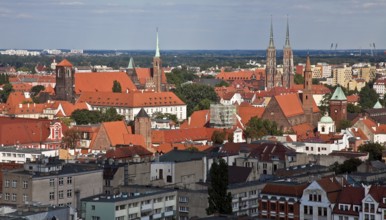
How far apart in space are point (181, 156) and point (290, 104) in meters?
44.5

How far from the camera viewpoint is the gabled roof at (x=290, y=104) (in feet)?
366

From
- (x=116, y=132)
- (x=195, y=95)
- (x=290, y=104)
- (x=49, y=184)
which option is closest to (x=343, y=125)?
(x=290, y=104)

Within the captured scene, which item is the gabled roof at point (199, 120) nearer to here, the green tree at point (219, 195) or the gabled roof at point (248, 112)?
the gabled roof at point (248, 112)

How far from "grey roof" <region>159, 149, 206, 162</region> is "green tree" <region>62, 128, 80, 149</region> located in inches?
773

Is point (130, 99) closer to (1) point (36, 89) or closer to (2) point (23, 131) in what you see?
(1) point (36, 89)

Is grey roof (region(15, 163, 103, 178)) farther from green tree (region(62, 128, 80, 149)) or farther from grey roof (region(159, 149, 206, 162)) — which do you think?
green tree (region(62, 128, 80, 149))

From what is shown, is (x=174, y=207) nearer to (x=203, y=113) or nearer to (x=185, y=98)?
(x=203, y=113)

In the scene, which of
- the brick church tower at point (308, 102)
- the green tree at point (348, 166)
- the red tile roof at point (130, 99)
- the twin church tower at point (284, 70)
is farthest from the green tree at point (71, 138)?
the twin church tower at point (284, 70)

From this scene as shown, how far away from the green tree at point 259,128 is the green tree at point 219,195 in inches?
1763

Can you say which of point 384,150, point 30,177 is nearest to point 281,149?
point 384,150

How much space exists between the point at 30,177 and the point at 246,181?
1624cm

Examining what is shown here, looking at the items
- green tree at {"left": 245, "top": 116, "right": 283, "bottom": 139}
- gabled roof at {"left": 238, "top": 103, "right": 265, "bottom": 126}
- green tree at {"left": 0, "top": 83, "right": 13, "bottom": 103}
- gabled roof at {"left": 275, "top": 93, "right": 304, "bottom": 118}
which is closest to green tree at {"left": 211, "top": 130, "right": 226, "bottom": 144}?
green tree at {"left": 245, "top": 116, "right": 283, "bottom": 139}

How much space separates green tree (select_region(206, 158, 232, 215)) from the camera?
5188cm

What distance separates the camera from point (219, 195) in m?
52.2
